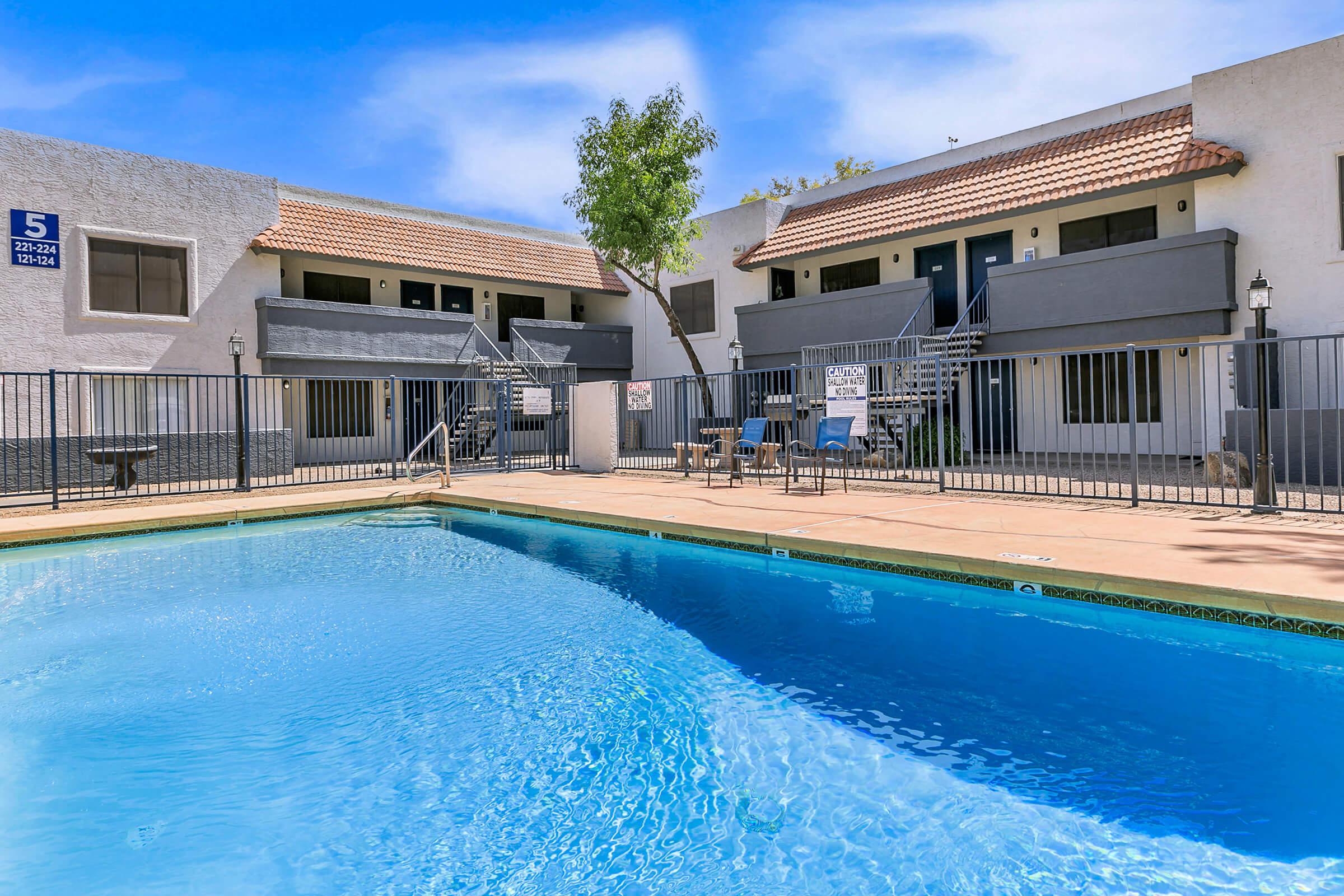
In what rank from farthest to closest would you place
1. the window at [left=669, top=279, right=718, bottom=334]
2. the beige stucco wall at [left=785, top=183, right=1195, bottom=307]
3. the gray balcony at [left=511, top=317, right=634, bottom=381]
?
the window at [left=669, top=279, right=718, bottom=334] < the gray balcony at [left=511, top=317, right=634, bottom=381] < the beige stucco wall at [left=785, top=183, right=1195, bottom=307]

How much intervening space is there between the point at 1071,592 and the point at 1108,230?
1405cm

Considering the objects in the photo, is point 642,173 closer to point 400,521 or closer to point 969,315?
point 969,315

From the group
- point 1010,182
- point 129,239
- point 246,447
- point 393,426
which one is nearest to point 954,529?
point 393,426

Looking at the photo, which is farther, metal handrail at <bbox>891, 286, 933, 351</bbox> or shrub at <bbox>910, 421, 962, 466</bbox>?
metal handrail at <bbox>891, 286, 933, 351</bbox>

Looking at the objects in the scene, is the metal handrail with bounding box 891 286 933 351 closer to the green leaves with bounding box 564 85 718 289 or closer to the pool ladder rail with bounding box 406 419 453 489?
the green leaves with bounding box 564 85 718 289

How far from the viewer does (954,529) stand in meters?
8.06

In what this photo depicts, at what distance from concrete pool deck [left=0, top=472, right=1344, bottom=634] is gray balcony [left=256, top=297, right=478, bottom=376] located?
22.6 feet

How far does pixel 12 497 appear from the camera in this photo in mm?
13680

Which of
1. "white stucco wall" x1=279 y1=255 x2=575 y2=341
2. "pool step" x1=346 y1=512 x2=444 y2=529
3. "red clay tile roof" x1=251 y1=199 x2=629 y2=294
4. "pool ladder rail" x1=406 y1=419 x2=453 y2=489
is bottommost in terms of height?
"pool step" x1=346 y1=512 x2=444 y2=529

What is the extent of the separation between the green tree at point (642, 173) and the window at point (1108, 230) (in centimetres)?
868

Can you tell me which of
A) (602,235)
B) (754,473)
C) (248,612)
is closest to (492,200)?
(602,235)

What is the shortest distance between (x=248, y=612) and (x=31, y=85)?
15903 mm

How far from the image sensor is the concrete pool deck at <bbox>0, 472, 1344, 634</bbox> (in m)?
5.45

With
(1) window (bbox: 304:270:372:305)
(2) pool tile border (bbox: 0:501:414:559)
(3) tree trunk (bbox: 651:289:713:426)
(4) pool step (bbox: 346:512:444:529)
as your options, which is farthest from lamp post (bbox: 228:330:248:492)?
(3) tree trunk (bbox: 651:289:713:426)
